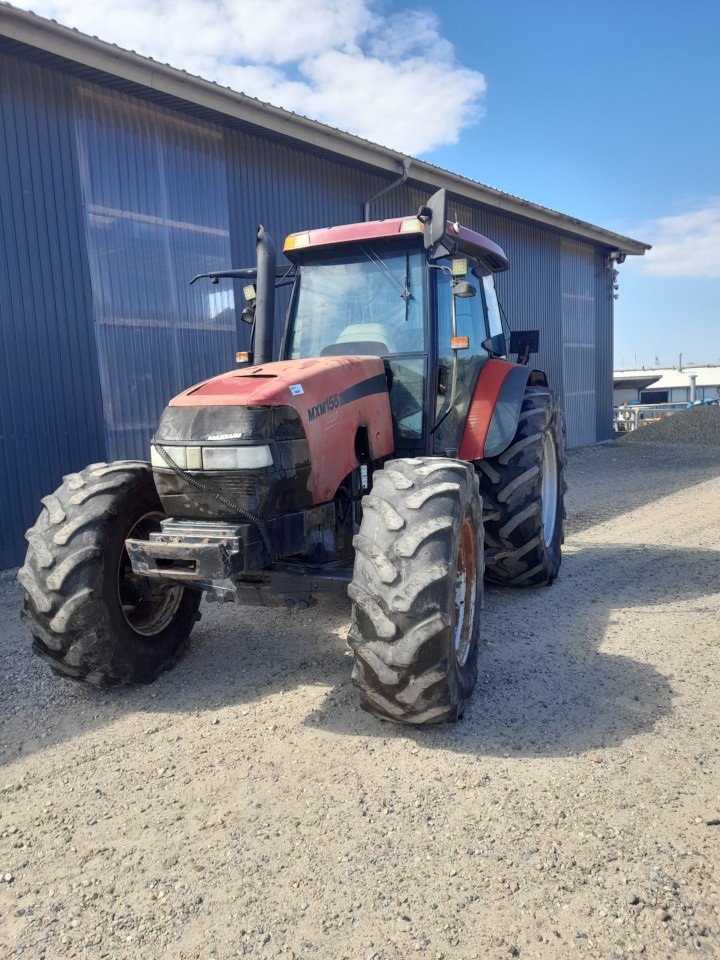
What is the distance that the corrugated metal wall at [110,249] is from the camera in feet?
23.1

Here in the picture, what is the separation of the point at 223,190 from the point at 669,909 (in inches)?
342

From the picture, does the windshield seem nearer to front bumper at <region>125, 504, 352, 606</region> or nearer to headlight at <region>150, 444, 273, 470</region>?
front bumper at <region>125, 504, 352, 606</region>

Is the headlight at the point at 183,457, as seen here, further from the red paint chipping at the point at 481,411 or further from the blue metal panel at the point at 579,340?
the blue metal panel at the point at 579,340

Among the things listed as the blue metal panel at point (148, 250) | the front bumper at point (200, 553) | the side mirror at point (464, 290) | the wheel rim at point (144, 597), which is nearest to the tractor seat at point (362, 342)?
the side mirror at point (464, 290)

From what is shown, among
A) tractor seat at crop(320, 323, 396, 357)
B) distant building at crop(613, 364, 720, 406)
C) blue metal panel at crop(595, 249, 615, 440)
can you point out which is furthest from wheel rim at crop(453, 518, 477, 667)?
distant building at crop(613, 364, 720, 406)

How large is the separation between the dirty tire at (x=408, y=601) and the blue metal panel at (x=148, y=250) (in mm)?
5412

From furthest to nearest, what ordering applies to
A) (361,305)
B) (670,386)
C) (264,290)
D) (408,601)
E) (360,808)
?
(670,386) → (361,305) → (264,290) → (408,601) → (360,808)

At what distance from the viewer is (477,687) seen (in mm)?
3795

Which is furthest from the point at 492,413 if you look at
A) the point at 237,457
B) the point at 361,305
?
the point at 237,457

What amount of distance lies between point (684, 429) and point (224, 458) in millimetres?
17365

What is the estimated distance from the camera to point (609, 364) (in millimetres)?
19062

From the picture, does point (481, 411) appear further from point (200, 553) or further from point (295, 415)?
point (200, 553)

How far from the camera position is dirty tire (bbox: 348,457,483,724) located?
3.04m

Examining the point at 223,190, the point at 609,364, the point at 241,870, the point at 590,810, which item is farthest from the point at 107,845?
the point at 609,364
